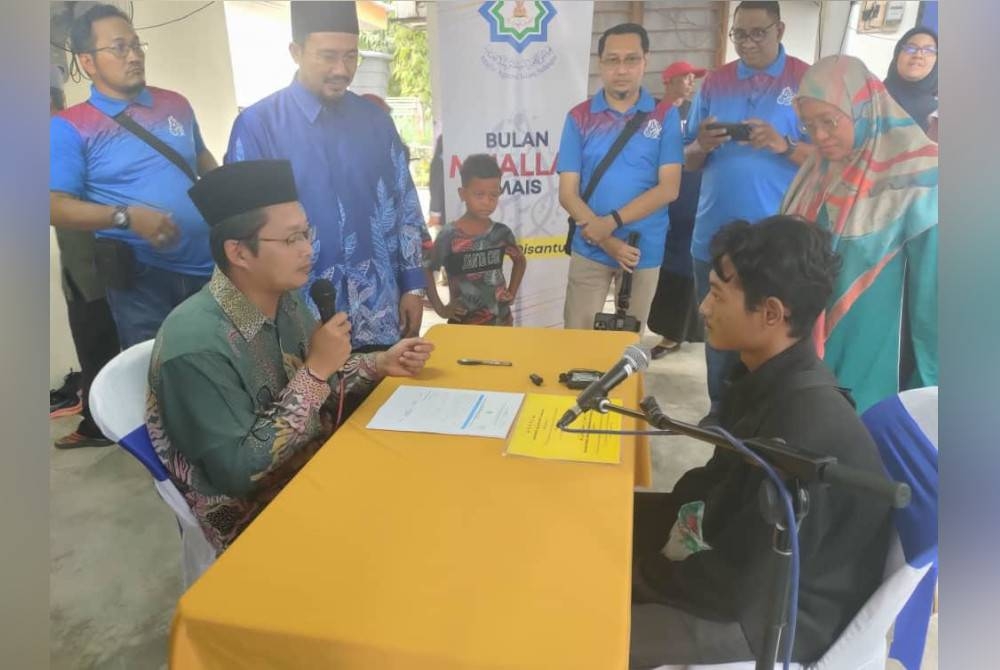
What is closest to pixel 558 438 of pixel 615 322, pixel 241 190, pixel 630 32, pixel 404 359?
pixel 404 359

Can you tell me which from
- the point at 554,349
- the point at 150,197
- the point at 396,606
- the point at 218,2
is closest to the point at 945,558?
the point at 396,606

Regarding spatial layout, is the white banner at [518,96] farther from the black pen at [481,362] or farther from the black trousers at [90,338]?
the black trousers at [90,338]

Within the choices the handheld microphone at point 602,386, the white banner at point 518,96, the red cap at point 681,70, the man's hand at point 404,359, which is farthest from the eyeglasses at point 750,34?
the handheld microphone at point 602,386

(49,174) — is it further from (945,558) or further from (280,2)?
(280,2)

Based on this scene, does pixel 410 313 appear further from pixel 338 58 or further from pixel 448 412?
pixel 448 412

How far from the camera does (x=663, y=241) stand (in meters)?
2.45

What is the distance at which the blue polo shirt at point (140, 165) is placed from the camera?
→ 5.68ft

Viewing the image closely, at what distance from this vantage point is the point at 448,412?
1335mm

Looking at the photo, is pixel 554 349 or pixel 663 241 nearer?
pixel 554 349

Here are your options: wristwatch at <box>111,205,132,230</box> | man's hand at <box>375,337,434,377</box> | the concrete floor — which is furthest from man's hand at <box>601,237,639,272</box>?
wristwatch at <box>111,205,132,230</box>

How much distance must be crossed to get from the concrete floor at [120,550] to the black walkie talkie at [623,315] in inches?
13.6

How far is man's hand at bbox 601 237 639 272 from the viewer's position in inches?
97.0

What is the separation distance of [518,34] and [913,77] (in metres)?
1.31

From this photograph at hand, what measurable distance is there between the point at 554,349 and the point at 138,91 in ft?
4.66
